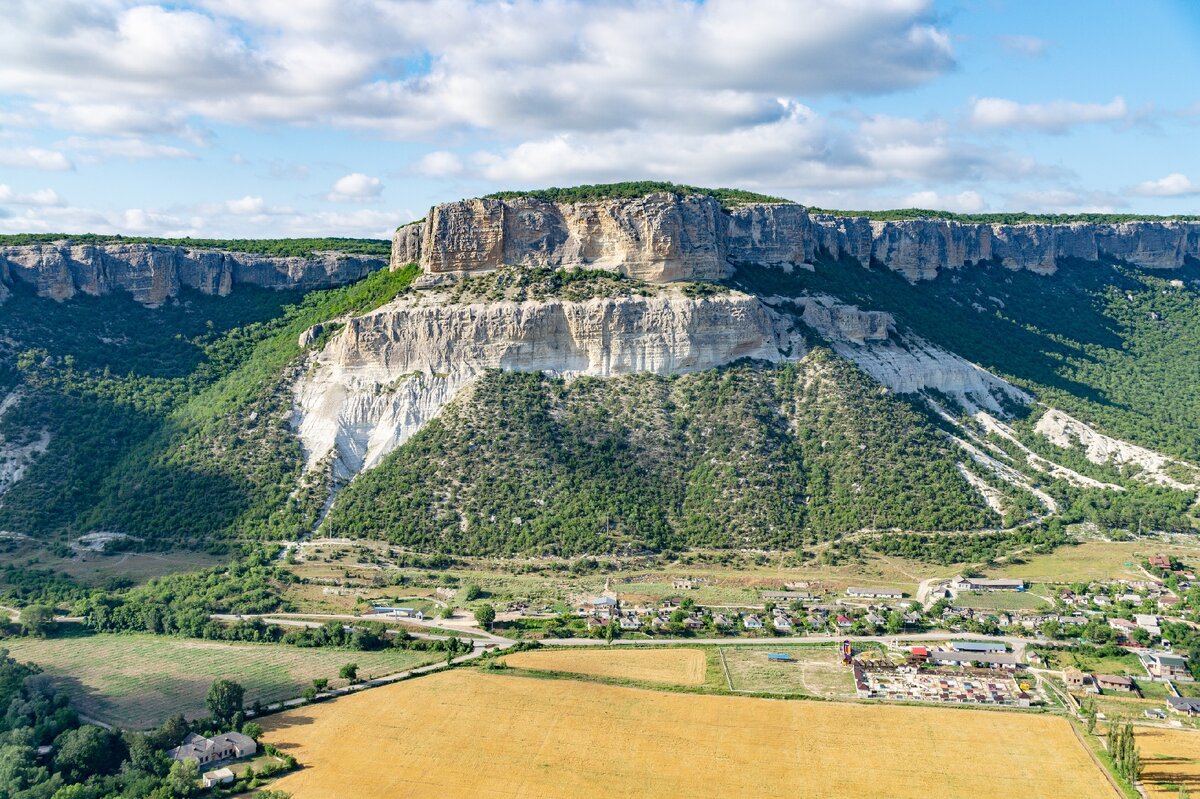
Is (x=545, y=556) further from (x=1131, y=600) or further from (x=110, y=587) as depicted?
(x=1131, y=600)

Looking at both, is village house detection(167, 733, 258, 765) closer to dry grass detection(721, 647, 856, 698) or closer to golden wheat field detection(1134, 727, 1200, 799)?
dry grass detection(721, 647, 856, 698)

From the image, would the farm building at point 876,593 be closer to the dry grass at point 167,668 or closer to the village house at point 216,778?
the dry grass at point 167,668

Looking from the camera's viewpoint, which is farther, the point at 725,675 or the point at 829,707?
the point at 725,675

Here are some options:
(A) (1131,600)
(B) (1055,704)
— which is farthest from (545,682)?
(A) (1131,600)

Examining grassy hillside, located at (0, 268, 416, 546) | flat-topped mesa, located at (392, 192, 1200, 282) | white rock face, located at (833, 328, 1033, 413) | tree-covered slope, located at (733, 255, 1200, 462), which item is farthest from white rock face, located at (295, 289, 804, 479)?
white rock face, located at (833, 328, 1033, 413)

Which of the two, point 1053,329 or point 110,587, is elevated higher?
point 1053,329

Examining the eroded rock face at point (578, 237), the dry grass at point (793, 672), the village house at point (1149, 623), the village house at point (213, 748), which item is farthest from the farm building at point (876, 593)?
the village house at point (213, 748)
